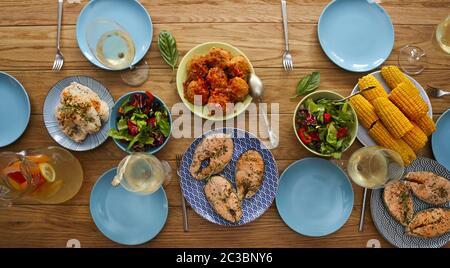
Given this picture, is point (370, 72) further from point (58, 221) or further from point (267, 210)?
point (58, 221)

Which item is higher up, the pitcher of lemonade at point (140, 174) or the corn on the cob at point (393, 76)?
the corn on the cob at point (393, 76)

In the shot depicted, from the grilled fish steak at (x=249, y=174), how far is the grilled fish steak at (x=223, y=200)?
0.05 meters

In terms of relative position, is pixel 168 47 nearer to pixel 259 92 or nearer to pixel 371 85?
pixel 259 92

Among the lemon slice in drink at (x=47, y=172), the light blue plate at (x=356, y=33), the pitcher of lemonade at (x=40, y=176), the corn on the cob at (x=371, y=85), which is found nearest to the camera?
the pitcher of lemonade at (x=40, y=176)

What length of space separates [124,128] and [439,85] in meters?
1.78

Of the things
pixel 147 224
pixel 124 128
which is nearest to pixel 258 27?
pixel 124 128

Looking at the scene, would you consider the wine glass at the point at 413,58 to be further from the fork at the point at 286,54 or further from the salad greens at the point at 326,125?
the fork at the point at 286,54

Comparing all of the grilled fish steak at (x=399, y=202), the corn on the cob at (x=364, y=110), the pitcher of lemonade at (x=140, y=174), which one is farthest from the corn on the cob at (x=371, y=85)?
the pitcher of lemonade at (x=140, y=174)

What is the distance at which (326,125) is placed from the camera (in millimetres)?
2064

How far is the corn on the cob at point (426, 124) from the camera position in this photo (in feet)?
6.74

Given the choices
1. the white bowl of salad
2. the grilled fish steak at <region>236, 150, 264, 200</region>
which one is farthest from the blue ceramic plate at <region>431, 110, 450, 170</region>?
the grilled fish steak at <region>236, 150, 264, 200</region>

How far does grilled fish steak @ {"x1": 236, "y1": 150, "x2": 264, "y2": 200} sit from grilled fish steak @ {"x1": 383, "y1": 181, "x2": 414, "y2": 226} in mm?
679

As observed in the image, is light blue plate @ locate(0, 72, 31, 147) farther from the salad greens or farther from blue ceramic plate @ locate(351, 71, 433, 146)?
blue ceramic plate @ locate(351, 71, 433, 146)

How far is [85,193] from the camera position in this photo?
7.05 ft
